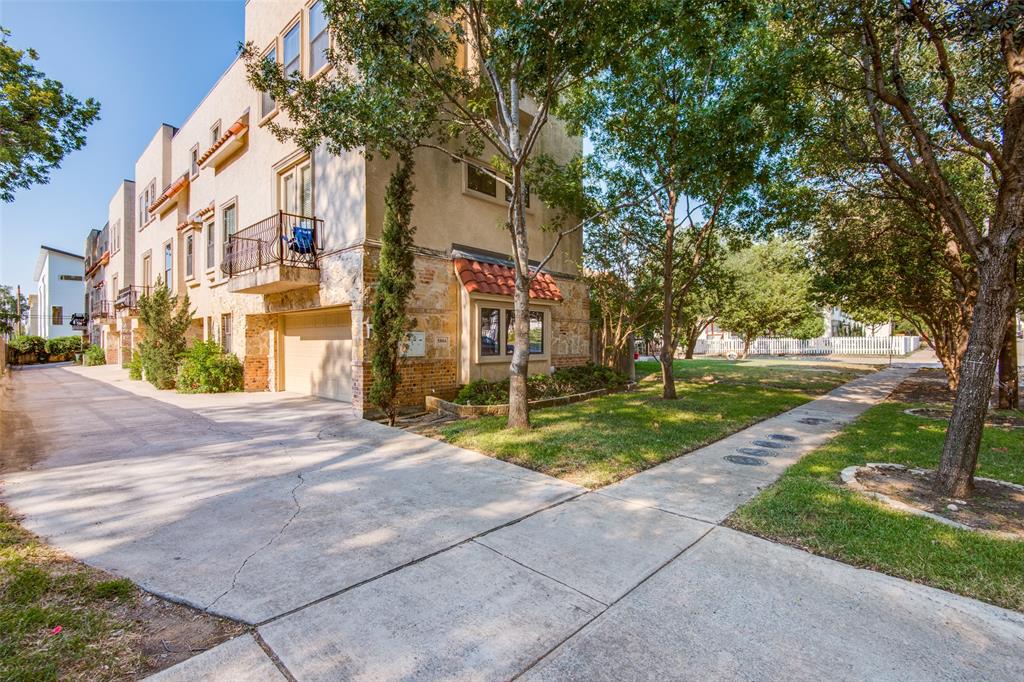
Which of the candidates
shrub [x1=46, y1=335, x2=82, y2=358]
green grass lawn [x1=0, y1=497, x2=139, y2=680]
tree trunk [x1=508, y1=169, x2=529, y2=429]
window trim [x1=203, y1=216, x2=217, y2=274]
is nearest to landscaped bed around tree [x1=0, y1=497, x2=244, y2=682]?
green grass lawn [x1=0, y1=497, x2=139, y2=680]

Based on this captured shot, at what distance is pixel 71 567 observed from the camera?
10.3 feet

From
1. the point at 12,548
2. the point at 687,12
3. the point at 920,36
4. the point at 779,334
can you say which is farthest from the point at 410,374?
the point at 779,334

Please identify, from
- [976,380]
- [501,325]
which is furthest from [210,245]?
[976,380]

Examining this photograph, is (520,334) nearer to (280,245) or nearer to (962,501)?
(962,501)

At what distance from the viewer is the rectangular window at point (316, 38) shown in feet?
34.2

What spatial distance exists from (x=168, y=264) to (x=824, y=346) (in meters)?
39.3

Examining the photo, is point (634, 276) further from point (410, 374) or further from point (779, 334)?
point (779, 334)

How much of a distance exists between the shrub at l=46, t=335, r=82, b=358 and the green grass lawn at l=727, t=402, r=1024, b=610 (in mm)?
42416

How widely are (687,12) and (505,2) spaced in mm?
2472

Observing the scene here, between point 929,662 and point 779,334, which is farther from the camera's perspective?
point 779,334

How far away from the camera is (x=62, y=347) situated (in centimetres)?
3195

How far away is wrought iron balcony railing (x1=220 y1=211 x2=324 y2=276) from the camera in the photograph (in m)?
10.0

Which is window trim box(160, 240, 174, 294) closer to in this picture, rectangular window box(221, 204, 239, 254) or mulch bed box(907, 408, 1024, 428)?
rectangular window box(221, 204, 239, 254)

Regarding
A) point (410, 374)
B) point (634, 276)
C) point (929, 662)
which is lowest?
point (929, 662)
